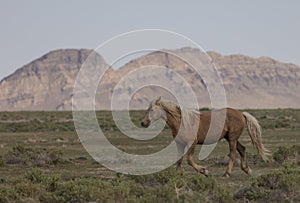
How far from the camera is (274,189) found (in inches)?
534

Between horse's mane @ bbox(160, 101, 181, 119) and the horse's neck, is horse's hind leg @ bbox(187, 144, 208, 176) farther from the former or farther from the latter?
horse's mane @ bbox(160, 101, 181, 119)

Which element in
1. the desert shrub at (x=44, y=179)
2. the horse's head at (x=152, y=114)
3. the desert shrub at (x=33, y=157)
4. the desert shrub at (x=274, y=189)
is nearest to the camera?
the desert shrub at (x=274, y=189)

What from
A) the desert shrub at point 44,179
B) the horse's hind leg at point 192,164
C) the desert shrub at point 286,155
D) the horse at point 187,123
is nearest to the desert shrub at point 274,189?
the horse's hind leg at point 192,164

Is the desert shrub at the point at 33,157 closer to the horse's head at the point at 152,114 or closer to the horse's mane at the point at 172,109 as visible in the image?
the horse's head at the point at 152,114

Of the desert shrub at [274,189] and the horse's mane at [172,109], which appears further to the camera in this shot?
the horse's mane at [172,109]

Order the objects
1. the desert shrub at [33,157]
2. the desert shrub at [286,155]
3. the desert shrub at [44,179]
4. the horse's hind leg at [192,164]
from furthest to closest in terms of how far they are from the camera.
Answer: the desert shrub at [33,157]
the desert shrub at [286,155]
the horse's hind leg at [192,164]
the desert shrub at [44,179]

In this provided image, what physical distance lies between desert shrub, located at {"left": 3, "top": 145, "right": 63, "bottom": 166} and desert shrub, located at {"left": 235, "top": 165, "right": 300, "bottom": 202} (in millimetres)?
11524

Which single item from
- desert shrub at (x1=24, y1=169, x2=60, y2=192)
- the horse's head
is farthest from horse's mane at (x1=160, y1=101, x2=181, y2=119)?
desert shrub at (x1=24, y1=169, x2=60, y2=192)

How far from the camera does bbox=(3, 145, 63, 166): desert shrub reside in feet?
77.8

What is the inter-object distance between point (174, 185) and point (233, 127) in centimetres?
623

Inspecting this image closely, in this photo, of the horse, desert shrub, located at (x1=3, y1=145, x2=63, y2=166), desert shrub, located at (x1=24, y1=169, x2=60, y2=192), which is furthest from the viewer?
desert shrub, located at (x1=3, y1=145, x2=63, y2=166)

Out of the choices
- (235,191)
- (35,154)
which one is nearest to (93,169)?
(35,154)

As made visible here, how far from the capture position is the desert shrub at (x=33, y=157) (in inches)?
933

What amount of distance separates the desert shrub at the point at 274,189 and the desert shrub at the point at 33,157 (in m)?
11.5
